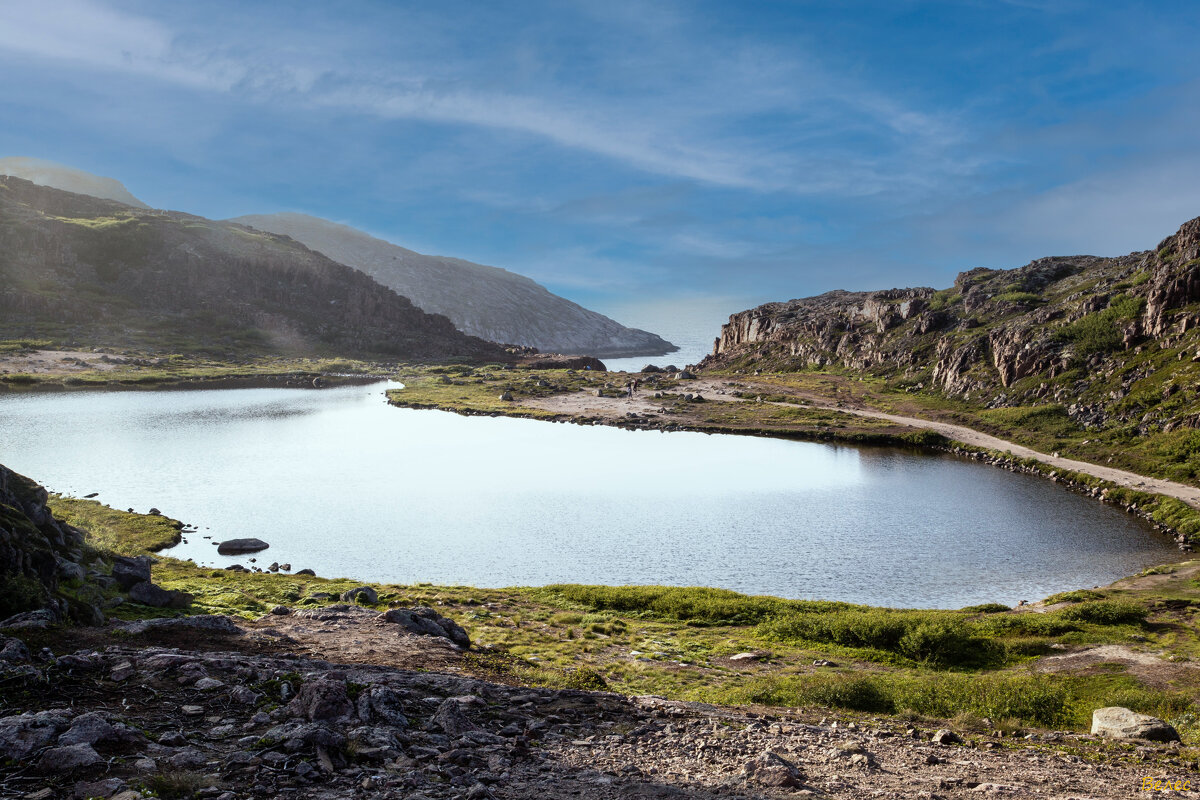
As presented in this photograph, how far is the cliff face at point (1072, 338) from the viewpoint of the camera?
9594 centimetres

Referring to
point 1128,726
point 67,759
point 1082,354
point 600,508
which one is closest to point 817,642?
point 1128,726

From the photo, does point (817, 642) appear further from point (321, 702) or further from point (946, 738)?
point (321, 702)

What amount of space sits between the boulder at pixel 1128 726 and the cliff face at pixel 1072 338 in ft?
268

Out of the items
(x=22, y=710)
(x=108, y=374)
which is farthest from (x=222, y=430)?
(x=22, y=710)

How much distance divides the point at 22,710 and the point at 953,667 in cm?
3496

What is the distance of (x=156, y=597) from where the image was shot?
2881 cm

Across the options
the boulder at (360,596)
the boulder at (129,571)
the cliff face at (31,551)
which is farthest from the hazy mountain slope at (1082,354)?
the cliff face at (31,551)

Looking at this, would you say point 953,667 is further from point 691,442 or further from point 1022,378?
point 1022,378

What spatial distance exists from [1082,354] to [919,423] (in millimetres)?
28256

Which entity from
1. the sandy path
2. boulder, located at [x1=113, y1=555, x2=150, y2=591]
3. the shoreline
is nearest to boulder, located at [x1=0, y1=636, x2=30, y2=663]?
boulder, located at [x1=113, y1=555, x2=150, y2=591]

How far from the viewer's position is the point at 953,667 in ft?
102

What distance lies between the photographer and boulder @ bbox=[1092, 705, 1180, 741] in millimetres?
19109

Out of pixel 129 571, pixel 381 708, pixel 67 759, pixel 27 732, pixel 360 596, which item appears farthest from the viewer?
pixel 360 596

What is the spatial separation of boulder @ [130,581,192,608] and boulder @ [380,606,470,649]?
9.94m
